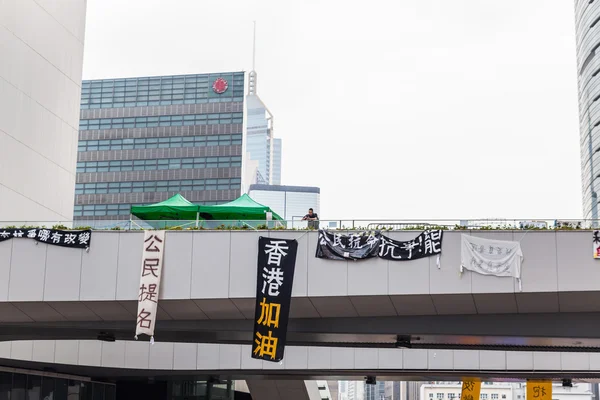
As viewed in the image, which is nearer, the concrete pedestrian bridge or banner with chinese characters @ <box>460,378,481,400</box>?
the concrete pedestrian bridge

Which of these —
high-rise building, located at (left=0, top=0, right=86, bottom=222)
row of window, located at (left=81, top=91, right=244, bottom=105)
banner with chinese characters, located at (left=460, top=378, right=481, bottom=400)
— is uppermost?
row of window, located at (left=81, top=91, right=244, bottom=105)

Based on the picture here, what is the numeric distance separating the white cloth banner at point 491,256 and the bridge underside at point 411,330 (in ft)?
8.05

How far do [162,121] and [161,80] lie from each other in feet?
25.4

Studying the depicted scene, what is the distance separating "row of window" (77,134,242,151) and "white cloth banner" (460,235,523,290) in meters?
94.7

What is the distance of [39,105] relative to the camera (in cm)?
4294

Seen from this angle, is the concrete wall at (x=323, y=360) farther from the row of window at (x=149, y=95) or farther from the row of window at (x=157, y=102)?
the row of window at (x=149, y=95)

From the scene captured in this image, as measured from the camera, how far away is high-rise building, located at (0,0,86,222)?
131ft

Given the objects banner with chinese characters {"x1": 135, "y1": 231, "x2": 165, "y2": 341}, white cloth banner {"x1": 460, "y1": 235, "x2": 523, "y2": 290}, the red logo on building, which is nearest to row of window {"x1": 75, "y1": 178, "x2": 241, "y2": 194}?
the red logo on building

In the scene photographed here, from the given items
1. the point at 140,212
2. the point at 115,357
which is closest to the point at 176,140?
the point at 115,357

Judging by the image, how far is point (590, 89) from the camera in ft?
423

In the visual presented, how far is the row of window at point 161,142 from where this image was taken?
121250 millimetres

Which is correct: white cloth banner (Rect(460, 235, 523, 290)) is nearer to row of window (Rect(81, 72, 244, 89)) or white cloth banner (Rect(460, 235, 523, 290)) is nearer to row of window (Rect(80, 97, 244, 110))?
row of window (Rect(80, 97, 244, 110))

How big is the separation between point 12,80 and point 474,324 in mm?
24437

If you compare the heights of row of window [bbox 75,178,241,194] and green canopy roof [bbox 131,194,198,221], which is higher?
row of window [bbox 75,178,241,194]
